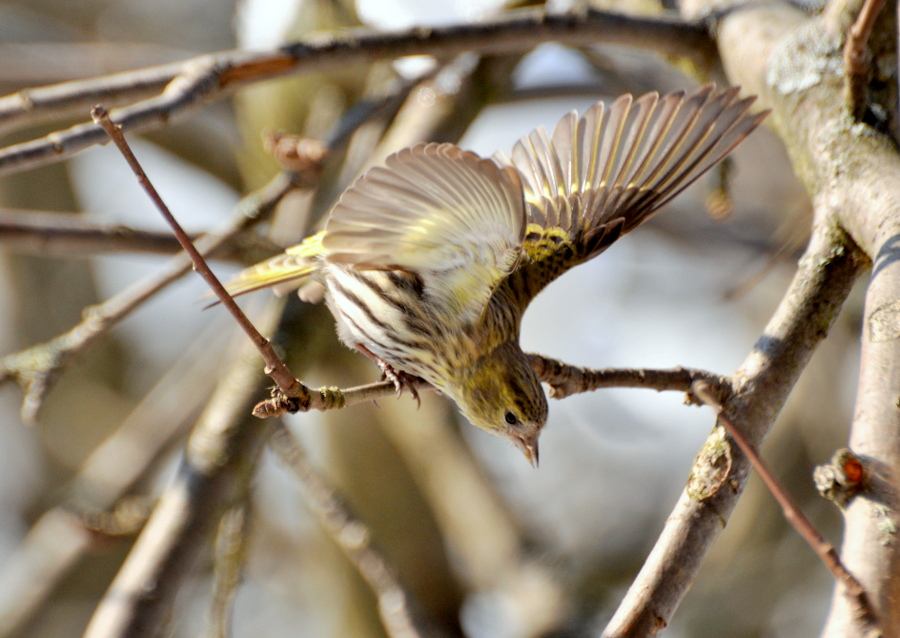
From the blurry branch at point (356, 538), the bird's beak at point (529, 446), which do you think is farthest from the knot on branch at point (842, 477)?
the blurry branch at point (356, 538)

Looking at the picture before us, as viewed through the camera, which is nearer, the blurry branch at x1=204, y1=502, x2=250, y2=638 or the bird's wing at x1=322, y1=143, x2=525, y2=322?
the bird's wing at x1=322, y1=143, x2=525, y2=322

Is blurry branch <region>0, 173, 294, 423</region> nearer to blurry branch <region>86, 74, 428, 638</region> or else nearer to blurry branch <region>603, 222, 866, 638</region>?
blurry branch <region>86, 74, 428, 638</region>

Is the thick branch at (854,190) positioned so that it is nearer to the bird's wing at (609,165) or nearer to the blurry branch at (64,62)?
the bird's wing at (609,165)

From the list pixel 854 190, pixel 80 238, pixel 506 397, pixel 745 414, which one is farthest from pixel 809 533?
pixel 80 238

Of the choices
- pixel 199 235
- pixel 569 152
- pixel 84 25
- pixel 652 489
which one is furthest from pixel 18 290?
pixel 652 489

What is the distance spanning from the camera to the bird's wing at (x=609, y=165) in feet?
5.70

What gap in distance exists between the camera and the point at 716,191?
240 cm

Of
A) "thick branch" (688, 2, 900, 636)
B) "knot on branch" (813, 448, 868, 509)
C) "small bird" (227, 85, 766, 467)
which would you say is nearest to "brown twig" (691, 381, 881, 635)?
"thick branch" (688, 2, 900, 636)

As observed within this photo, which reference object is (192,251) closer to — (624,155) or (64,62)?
(624,155)

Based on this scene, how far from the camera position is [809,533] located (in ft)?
2.47

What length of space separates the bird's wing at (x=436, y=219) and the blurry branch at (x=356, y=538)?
1.98 ft

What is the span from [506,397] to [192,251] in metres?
1.06

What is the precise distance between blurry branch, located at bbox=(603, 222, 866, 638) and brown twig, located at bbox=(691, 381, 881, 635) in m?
0.23

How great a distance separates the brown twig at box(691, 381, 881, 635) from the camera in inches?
29.3
